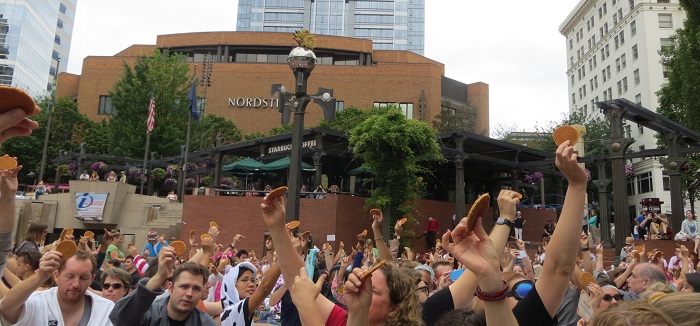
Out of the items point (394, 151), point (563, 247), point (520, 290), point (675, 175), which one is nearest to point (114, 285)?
point (520, 290)

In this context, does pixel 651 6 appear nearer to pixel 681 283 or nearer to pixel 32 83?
pixel 681 283

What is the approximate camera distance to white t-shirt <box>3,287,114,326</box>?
11.9 ft

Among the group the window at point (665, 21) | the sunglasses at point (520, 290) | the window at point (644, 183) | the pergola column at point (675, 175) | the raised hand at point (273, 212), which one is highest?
the window at point (665, 21)

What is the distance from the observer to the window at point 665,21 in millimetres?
53778

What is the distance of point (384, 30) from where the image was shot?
12688 centimetres

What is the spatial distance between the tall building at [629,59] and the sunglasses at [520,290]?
4874 centimetres

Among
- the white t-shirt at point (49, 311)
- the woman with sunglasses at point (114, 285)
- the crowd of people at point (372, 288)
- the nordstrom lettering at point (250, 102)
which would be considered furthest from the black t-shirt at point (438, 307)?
the nordstrom lettering at point (250, 102)

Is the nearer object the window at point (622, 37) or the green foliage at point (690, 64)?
the green foliage at point (690, 64)

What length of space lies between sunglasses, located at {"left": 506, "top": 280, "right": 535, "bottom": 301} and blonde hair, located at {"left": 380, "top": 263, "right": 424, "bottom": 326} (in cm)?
100

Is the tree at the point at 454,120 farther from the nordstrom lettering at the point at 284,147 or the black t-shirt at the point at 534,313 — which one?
the black t-shirt at the point at 534,313

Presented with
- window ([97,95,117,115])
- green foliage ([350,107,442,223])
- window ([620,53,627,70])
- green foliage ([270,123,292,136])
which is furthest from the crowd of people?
window ([620,53,627,70])

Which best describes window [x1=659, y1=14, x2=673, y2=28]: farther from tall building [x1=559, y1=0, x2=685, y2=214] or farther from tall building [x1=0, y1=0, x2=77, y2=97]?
tall building [x1=0, y1=0, x2=77, y2=97]

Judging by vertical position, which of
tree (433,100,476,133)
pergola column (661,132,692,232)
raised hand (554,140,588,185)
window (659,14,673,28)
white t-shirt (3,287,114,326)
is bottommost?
white t-shirt (3,287,114,326)

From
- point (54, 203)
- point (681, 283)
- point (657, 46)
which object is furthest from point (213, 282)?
point (657, 46)
